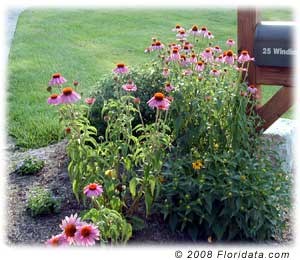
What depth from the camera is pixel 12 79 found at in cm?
579

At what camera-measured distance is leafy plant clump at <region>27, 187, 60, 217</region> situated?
3082mm

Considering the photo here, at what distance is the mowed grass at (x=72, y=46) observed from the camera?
15.8 ft

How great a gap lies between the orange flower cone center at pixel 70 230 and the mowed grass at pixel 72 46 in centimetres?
230

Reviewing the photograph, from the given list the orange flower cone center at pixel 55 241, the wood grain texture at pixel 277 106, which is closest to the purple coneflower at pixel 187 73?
the wood grain texture at pixel 277 106

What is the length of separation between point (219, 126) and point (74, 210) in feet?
3.17

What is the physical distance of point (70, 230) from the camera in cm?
198

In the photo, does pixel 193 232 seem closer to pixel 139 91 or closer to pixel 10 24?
pixel 139 91

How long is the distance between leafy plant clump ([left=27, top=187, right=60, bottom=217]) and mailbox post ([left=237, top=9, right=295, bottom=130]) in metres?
1.52

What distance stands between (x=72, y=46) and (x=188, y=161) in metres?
4.29

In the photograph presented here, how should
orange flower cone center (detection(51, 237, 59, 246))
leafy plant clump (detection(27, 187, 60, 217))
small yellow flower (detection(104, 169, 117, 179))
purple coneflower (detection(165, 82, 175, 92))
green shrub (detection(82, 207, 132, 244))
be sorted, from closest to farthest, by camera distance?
1. orange flower cone center (detection(51, 237, 59, 246))
2. green shrub (detection(82, 207, 132, 244))
3. small yellow flower (detection(104, 169, 117, 179))
4. purple coneflower (detection(165, 82, 175, 92))
5. leafy plant clump (detection(27, 187, 60, 217))

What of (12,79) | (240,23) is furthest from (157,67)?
(12,79)

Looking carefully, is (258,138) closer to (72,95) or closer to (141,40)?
(72,95)

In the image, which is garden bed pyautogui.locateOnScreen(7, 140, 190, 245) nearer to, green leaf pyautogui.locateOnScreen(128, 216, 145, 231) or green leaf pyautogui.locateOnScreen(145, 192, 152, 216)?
green leaf pyautogui.locateOnScreen(128, 216, 145, 231)

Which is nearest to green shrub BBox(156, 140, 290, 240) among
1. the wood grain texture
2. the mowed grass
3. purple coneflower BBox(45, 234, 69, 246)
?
the wood grain texture
